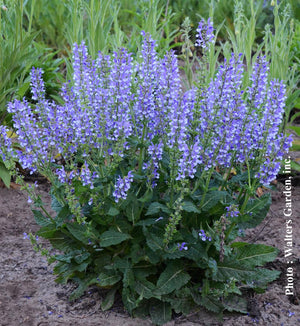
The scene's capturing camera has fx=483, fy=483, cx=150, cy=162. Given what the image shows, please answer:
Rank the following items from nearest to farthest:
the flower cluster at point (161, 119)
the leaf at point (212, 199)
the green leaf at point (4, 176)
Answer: the flower cluster at point (161, 119)
the leaf at point (212, 199)
the green leaf at point (4, 176)

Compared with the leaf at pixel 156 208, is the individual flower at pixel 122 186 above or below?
above

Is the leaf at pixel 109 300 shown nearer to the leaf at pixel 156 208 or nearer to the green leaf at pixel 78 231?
the green leaf at pixel 78 231

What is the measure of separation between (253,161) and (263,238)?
3.79ft

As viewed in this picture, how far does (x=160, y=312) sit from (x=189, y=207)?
2.12 feet

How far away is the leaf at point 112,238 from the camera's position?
95.2 inches

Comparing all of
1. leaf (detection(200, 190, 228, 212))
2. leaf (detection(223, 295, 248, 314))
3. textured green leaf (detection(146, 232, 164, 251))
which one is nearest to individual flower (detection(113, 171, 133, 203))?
textured green leaf (detection(146, 232, 164, 251))

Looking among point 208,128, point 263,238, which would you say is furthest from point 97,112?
point 263,238

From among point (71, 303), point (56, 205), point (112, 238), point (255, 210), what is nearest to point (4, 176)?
point (56, 205)

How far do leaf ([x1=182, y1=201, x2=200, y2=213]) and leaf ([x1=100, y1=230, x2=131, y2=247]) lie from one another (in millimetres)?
337

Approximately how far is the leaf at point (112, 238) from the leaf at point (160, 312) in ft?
1.47

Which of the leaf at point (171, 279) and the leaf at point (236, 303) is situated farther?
the leaf at point (236, 303)

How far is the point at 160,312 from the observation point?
2.58 m

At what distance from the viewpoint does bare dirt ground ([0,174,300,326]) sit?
262 cm

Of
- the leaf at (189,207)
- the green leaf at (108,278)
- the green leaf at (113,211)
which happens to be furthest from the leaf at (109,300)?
the leaf at (189,207)
